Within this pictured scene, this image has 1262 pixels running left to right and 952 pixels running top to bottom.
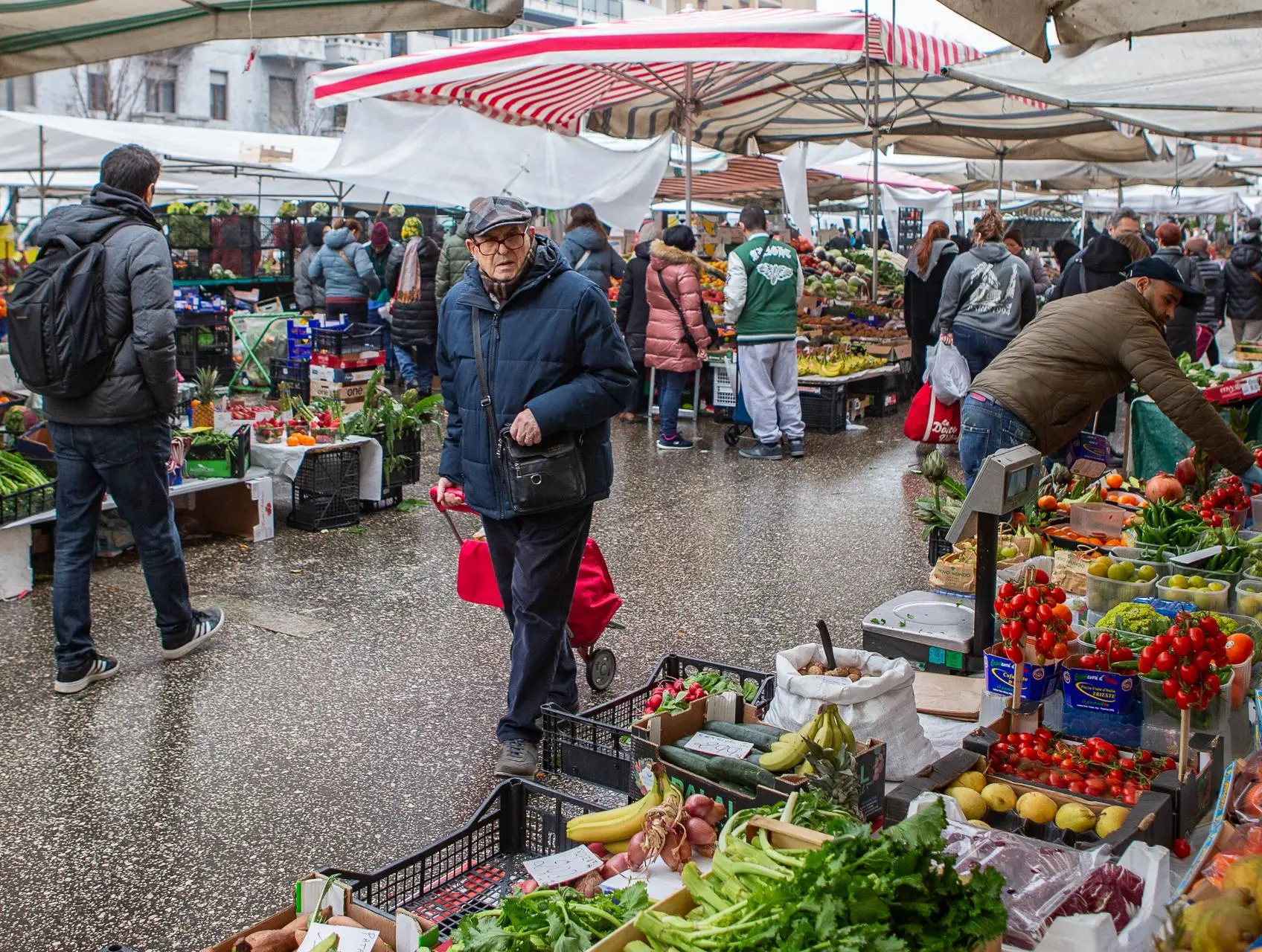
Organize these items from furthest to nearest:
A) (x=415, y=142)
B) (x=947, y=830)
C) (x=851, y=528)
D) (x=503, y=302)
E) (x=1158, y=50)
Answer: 1. (x=415, y=142)
2. (x=851, y=528)
3. (x=1158, y=50)
4. (x=503, y=302)
5. (x=947, y=830)

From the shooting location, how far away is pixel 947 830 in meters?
3.04

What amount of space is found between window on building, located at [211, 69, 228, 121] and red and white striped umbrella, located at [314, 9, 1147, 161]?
3606 centimetres

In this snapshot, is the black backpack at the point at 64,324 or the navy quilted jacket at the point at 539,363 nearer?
the navy quilted jacket at the point at 539,363

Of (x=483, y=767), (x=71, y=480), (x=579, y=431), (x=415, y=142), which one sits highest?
(x=415, y=142)

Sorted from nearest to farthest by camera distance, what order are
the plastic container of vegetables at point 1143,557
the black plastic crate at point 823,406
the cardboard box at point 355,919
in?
the cardboard box at point 355,919
the plastic container of vegetables at point 1143,557
the black plastic crate at point 823,406

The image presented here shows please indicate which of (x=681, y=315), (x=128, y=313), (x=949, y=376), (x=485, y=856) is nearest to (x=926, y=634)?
(x=485, y=856)

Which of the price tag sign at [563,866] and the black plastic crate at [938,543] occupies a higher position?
the black plastic crate at [938,543]

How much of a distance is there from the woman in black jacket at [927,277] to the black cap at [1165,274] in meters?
6.46

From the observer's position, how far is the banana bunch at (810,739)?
11.1 ft

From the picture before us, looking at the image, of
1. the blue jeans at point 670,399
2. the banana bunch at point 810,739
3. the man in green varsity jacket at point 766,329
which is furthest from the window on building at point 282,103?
the banana bunch at point 810,739

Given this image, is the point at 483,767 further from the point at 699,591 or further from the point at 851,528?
the point at 851,528

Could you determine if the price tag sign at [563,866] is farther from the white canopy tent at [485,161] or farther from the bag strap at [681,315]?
the bag strap at [681,315]

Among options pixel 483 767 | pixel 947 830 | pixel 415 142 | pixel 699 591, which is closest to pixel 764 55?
pixel 415 142

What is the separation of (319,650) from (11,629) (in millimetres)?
1587
